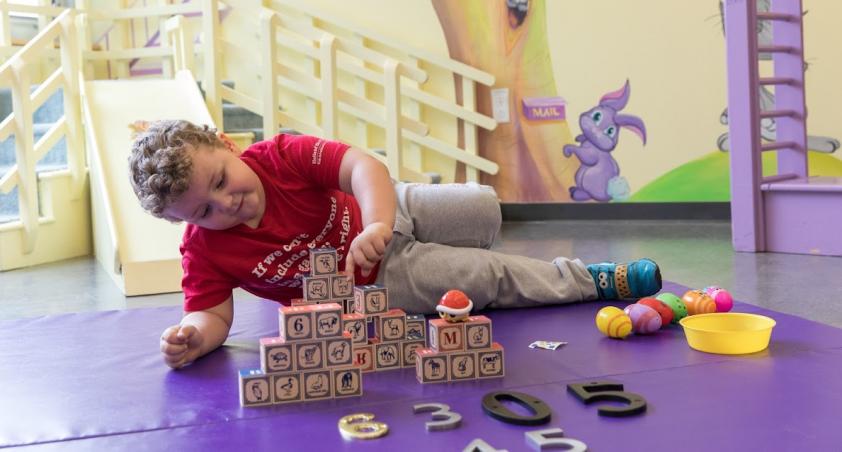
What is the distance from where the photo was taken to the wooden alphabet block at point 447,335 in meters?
1.36

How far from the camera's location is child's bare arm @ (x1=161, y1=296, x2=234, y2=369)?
1512 millimetres

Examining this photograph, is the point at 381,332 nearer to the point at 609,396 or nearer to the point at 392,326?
the point at 392,326

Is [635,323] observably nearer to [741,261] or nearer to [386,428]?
[386,428]

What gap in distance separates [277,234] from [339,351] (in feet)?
1.41

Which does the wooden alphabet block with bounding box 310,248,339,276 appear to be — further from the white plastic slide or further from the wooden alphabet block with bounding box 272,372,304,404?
the white plastic slide

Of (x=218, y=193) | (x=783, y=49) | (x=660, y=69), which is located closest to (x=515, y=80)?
(x=660, y=69)

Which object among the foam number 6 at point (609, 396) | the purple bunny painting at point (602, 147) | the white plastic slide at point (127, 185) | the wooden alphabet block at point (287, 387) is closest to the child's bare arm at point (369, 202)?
the wooden alphabet block at point (287, 387)

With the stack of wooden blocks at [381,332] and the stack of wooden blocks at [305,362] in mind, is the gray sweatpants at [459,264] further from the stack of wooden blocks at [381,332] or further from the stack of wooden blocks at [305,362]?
the stack of wooden blocks at [305,362]

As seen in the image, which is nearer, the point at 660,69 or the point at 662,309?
the point at 662,309

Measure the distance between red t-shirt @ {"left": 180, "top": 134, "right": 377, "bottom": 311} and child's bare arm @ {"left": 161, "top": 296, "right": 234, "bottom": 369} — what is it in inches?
0.9

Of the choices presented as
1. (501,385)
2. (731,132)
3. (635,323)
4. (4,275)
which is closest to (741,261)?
(731,132)

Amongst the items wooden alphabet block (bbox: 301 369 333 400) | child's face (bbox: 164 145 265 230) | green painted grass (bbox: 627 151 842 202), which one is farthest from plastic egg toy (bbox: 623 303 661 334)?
green painted grass (bbox: 627 151 842 202)

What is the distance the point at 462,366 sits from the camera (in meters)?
1.38

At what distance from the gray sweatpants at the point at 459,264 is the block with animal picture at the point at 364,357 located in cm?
40
